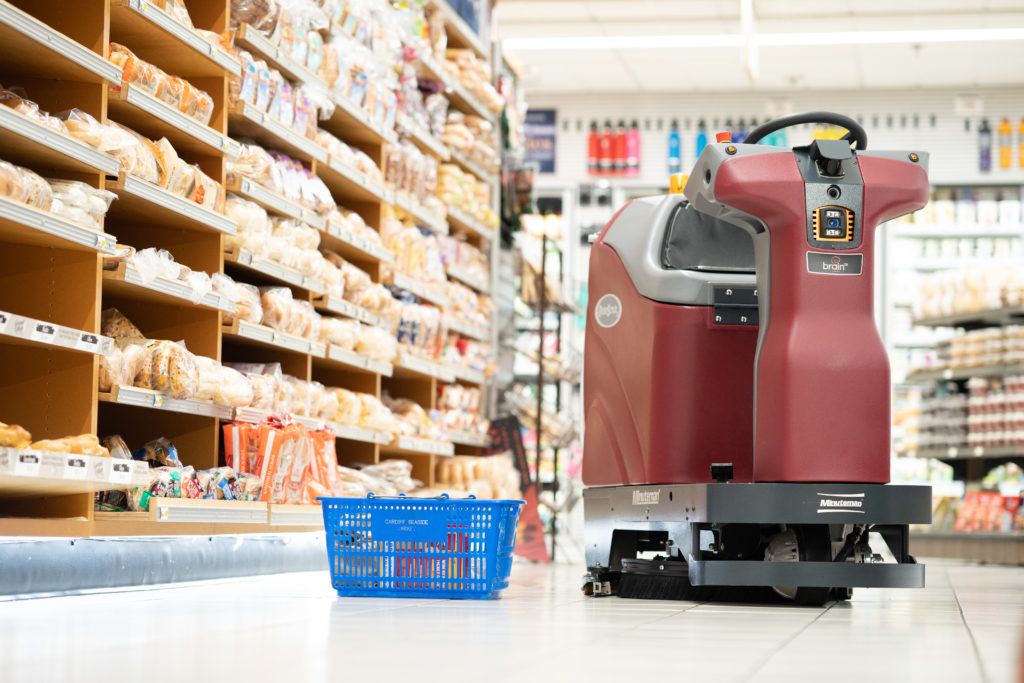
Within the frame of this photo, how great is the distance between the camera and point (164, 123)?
437 cm

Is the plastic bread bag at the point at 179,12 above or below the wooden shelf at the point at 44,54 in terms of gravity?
above

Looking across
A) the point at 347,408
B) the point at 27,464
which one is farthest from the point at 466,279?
the point at 27,464

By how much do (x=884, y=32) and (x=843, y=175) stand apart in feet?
25.7

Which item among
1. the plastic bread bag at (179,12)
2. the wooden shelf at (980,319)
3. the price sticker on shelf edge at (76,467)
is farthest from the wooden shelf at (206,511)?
the wooden shelf at (980,319)

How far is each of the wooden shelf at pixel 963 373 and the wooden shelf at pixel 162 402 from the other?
6163 mm

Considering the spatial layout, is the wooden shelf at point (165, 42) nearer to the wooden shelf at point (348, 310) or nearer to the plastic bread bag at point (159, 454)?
the wooden shelf at point (348, 310)

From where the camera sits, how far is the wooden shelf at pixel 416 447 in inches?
253

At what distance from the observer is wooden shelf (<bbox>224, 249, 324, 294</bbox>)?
4809mm

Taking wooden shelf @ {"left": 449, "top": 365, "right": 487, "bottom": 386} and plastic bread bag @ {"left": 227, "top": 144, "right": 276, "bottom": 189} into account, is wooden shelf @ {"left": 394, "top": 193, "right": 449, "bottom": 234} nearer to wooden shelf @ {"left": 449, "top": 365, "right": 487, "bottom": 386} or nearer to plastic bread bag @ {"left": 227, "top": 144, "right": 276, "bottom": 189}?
wooden shelf @ {"left": 449, "top": 365, "right": 487, "bottom": 386}

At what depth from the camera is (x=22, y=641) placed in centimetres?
233

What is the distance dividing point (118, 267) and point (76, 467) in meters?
0.75

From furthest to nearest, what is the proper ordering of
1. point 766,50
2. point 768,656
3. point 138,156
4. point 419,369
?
point 766,50, point 419,369, point 138,156, point 768,656

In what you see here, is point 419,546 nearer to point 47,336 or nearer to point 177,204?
point 47,336

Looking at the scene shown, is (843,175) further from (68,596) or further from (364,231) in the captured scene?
(364,231)
